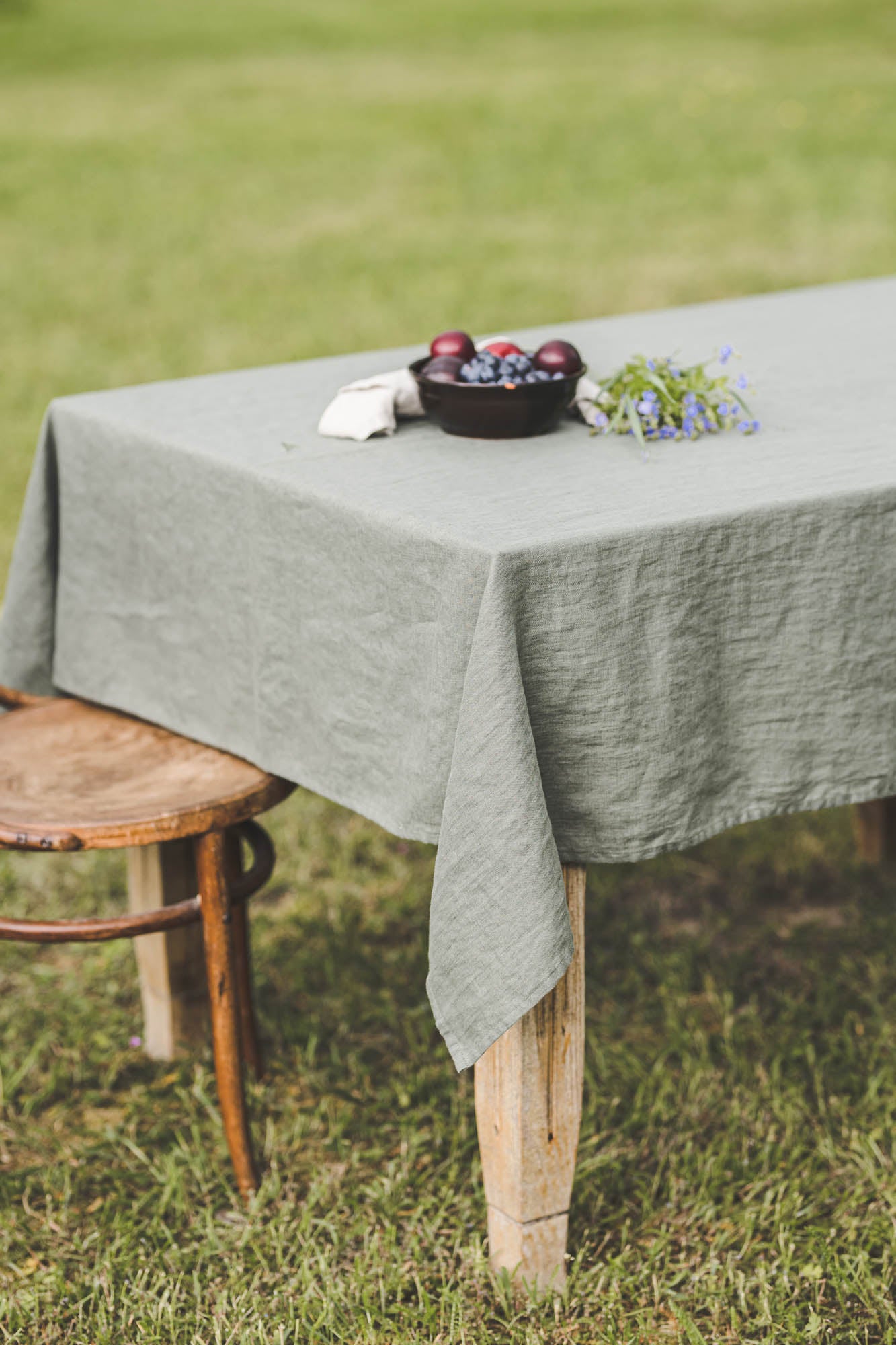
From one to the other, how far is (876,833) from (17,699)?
1865 mm

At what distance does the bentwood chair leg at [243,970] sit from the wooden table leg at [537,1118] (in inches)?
19.2

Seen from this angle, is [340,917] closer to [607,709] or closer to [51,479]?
[51,479]

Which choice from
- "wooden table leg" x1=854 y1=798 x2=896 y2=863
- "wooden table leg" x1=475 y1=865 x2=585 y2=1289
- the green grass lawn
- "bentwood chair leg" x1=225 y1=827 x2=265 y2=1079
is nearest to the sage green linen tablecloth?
"wooden table leg" x1=475 y1=865 x2=585 y2=1289

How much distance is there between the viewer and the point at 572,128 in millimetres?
12148

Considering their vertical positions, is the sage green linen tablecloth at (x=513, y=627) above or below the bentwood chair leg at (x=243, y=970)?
above

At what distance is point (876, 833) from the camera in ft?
11.7

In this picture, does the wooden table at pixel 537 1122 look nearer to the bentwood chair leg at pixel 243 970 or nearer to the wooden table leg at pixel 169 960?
the bentwood chair leg at pixel 243 970

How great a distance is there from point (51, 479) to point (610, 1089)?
1350 millimetres

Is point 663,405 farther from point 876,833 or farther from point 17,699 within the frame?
point 876,833

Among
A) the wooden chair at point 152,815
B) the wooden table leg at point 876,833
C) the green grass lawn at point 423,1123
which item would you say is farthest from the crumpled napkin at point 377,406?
the wooden table leg at point 876,833

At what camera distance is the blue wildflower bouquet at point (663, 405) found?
88.9 inches

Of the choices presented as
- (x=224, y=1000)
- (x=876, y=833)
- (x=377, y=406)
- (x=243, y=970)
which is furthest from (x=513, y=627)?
(x=876, y=833)

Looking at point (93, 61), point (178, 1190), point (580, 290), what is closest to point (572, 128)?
point (580, 290)

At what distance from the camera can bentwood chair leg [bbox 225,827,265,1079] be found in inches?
100
